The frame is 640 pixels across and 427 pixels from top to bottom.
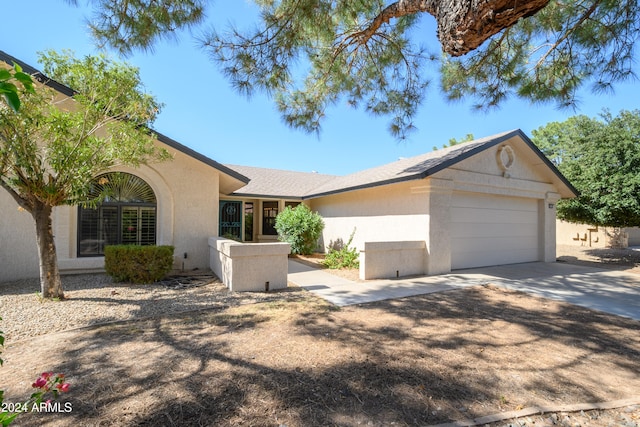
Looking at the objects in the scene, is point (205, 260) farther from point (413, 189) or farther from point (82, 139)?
point (413, 189)

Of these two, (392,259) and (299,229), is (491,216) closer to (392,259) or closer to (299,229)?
(392,259)

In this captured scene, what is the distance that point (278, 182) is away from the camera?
17.8m

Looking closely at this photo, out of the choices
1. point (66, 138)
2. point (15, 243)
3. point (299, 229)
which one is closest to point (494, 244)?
point (299, 229)

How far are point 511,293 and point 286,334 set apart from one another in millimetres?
5825

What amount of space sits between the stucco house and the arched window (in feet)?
0.09

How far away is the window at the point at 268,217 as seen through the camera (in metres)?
16.9

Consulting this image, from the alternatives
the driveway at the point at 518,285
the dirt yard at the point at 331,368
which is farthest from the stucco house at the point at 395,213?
the dirt yard at the point at 331,368

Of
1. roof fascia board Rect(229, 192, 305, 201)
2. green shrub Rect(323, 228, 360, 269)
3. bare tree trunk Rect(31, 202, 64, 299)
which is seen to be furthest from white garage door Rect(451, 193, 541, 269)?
bare tree trunk Rect(31, 202, 64, 299)

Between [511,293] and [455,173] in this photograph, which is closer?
[511,293]

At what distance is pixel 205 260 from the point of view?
31.4 feet

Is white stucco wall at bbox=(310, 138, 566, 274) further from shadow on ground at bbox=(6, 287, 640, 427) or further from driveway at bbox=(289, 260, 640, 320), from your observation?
shadow on ground at bbox=(6, 287, 640, 427)

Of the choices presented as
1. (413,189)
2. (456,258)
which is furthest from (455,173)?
(456,258)

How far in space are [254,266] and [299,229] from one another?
576cm

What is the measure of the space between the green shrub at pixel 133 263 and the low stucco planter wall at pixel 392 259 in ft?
18.2
